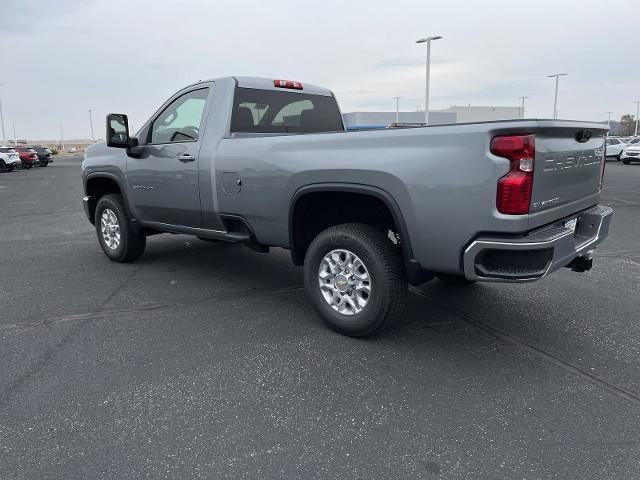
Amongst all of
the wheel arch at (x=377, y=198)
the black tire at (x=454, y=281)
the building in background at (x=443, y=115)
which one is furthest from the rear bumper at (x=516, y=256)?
the building in background at (x=443, y=115)

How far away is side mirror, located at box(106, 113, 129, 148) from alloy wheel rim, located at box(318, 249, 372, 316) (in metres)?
2.76

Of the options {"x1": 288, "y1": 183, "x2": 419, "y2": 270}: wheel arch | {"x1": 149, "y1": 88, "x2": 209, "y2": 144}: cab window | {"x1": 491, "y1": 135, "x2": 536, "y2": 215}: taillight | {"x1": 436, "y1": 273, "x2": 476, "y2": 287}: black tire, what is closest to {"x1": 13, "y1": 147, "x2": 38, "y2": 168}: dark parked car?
{"x1": 149, "y1": 88, "x2": 209, "y2": 144}: cab window

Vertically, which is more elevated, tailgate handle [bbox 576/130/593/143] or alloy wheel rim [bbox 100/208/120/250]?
tailgate handle [bbox 576/130/593/143]

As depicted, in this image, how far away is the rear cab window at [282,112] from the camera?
4820mm

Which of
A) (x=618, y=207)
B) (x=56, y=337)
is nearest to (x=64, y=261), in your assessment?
(x=56, y=337)

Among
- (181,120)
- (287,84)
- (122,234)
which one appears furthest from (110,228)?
(287,84)

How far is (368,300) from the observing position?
3676 millimetres

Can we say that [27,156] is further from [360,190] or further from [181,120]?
[360,190]

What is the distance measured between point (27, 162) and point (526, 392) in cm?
3708

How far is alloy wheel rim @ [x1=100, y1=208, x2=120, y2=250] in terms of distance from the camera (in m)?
6.15

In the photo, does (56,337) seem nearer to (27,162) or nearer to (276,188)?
(276,188)

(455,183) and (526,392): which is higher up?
(455,183)

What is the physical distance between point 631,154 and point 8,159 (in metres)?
34.2

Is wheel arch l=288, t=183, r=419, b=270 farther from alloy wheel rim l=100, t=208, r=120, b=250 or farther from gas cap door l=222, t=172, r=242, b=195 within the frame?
alloy wheel rim l=100, t=208, r=120, b=250
